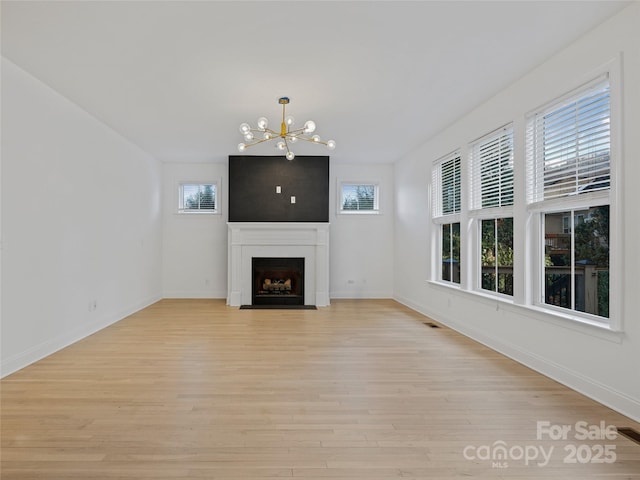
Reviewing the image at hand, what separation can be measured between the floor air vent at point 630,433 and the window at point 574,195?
83 centimetres

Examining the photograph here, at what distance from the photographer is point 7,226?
3.37 metres

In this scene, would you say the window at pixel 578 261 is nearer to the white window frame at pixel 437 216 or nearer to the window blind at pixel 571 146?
the window blind at pixel 571 146

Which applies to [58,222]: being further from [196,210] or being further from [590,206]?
[590,206]

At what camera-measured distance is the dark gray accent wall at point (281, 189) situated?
7.22 meters

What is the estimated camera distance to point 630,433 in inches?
91.1

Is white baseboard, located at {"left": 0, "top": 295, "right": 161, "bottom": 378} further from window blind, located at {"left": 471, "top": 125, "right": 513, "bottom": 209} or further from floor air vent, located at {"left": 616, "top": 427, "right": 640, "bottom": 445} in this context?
window blind, located at {"left": 471, "top": 125, "right": 513, "bottom": 209}

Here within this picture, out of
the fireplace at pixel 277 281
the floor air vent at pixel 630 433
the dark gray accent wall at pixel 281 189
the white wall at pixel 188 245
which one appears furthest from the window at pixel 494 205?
the white wall at pixel 188 245

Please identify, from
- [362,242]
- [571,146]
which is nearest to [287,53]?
[571,146]

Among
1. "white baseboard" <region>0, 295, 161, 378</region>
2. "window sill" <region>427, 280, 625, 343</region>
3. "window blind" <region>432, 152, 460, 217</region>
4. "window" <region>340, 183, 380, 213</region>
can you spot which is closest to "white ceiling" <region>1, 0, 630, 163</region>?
"window blind" <region>432, 152, 460, 217</region>

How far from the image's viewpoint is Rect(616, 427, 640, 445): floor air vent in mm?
2256

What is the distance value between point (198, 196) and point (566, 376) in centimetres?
689

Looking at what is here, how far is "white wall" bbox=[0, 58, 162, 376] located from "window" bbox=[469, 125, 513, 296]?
4.78m

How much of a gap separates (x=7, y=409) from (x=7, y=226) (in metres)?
1.61

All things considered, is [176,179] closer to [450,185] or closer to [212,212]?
[212,212]
